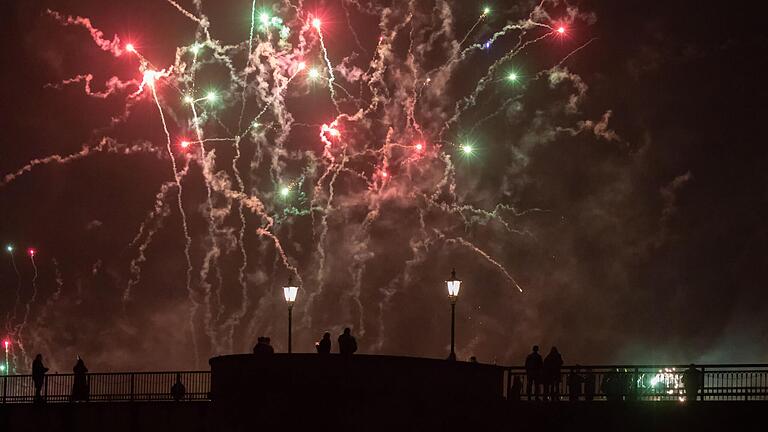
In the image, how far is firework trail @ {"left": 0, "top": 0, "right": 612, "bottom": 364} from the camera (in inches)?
2579

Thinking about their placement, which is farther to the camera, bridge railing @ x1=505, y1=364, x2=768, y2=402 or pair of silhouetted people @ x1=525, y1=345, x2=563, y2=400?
pair of silhouetted people @ x1=525, y1=345, x2=563, y2=400

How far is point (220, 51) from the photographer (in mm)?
65188

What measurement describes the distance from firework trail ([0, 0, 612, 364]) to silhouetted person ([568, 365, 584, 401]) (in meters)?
20.6

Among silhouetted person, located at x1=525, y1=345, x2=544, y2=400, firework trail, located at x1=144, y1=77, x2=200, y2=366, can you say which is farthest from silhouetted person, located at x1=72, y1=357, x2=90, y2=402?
silhouetted person, located at x1=525, y1=345, x2=544, y2=400

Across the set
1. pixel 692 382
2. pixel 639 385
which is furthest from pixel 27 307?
pixel 692 382

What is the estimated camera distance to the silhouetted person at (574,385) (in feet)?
143

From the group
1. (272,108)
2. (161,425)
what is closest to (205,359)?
(272,108)

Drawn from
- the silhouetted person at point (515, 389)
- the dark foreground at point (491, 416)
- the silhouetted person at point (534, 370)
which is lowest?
the dark foreground at point (491, 416)

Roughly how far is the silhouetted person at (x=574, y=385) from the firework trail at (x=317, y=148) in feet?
67.6

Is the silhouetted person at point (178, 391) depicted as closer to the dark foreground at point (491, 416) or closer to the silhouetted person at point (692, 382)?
the dark foreground at point (491, 416)

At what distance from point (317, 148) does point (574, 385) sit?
26.8 meters

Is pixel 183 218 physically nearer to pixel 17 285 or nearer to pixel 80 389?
pixel 17 285

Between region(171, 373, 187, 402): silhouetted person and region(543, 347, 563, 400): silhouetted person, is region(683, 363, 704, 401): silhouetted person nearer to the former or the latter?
region(543, 347, 563, 400): silhouetted person

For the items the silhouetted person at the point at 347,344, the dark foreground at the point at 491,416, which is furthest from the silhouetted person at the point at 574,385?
the silhouetted person at the point at 347,344
